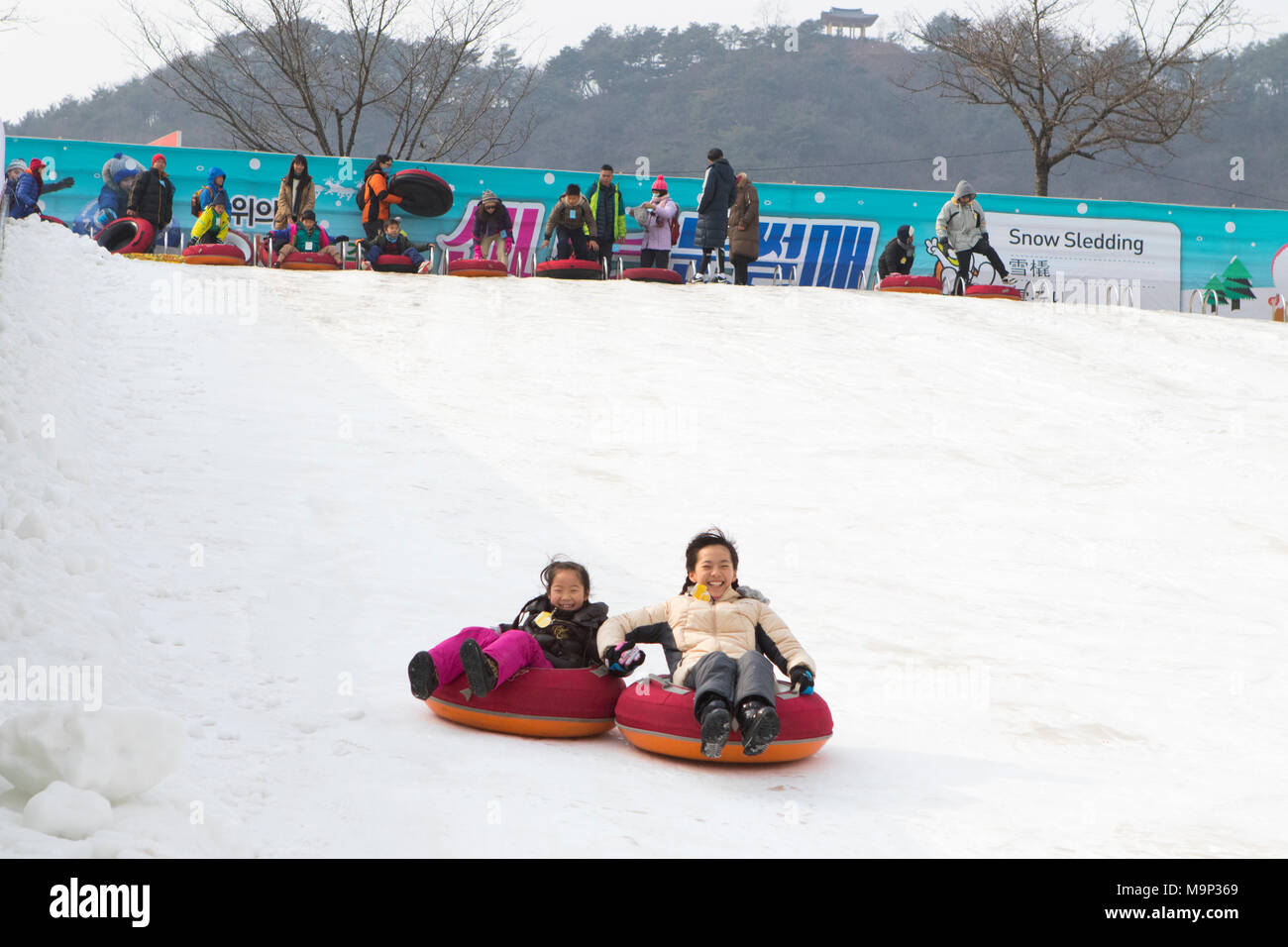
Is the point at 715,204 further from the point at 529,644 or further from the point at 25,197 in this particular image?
the point at 529,644

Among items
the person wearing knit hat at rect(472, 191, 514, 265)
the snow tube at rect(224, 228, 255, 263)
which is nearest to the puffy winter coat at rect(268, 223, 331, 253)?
the snow tube at rect(224, 228, 255, 263)

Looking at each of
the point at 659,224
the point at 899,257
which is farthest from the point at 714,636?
the point at 899,257

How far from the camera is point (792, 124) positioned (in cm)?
6644

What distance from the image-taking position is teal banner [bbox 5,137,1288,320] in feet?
53.4

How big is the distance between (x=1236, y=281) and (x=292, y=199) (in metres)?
13.5

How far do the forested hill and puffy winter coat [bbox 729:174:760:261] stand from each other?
4516 cm

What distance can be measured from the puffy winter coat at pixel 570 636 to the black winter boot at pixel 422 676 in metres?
0.51

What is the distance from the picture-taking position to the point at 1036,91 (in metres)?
27.0

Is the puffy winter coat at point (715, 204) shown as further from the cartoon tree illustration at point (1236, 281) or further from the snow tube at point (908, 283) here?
the cartoon tree illustration at point (1236, 281)

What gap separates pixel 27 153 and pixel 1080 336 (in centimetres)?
1284

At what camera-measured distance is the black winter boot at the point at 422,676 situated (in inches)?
173

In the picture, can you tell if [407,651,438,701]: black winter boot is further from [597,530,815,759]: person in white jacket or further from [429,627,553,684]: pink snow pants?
[597,530,815,759]: person in white jacket

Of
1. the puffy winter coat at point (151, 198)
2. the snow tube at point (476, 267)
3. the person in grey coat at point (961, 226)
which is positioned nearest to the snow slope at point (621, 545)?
the snow tube at point (476, 267)

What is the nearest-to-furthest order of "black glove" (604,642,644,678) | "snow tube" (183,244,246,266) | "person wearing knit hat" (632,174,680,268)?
"black glove" (604,642,644,678) < "snow tube" (183,244,246,266) < "person wearing knit hat" (632,174,680,268)
